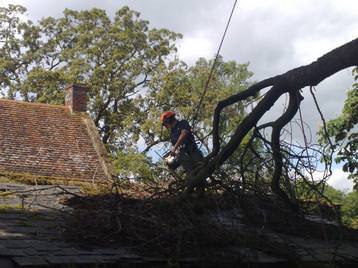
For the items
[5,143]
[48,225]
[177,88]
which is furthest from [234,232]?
[177,88]

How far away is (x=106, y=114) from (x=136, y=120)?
1.72 m

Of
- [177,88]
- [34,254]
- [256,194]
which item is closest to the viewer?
[34,254]

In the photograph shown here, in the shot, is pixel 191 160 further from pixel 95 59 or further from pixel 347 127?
pixel 95 59

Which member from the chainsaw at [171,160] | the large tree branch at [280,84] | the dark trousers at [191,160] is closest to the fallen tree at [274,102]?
the large tree branch at [280,84]

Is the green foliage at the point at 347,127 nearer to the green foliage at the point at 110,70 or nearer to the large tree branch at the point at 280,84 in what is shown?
the large tree branch at the point at 280,84

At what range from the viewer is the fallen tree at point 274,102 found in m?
5.64

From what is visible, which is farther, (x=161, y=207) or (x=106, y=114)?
(x=106, y=114)

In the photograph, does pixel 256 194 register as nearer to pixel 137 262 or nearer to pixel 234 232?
pixel 234 232

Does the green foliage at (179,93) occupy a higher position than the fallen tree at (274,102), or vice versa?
the green foliage at (179,93)

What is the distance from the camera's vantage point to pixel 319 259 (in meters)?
5.12

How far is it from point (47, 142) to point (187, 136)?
1305cm

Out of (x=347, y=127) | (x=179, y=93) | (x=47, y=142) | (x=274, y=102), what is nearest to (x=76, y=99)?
(x=47, y=142)

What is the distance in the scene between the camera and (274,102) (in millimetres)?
6012

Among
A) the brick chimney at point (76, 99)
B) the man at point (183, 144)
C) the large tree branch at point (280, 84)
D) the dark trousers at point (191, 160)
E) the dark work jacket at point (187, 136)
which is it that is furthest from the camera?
the brick chimney at point (76, 99)
